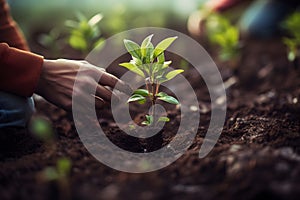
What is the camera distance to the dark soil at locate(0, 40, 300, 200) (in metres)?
1.25

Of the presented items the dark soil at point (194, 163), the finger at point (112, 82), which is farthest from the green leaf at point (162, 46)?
the dark soil at point (194, 163)

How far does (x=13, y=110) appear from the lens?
1.76 meters

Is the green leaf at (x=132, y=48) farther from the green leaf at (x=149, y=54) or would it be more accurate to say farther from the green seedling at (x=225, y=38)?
the green seedling at (x=225, y=38)

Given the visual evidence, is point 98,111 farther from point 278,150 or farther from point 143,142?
point 278,150

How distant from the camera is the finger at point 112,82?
1645 mm

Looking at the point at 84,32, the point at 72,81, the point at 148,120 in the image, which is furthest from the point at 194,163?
the point at 84,32

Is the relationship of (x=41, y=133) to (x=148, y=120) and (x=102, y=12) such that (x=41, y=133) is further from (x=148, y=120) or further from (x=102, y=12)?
(x=102, y=12)

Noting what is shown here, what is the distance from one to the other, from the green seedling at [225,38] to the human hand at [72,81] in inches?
48.3

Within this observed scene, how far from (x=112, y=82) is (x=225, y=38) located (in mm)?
1288

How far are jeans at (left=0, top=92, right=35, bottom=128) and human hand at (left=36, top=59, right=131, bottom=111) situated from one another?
0.52ft

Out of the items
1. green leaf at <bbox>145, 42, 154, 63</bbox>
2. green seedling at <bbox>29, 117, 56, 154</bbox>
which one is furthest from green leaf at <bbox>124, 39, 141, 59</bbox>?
green seedling at <bbox>29, 117, 56, 154</bbox>

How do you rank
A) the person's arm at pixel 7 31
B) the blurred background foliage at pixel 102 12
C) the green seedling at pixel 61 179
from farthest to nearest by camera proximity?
1. the blurred background foliage at pixel 102 12
2. the person's arm at pixel 7 31
3. the green seedling at pixel 61 179

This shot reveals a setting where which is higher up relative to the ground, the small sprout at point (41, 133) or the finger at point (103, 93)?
the finger at point (103, 93)

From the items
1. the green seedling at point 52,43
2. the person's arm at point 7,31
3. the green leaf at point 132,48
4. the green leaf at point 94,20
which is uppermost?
the green leaf at point 132,48
